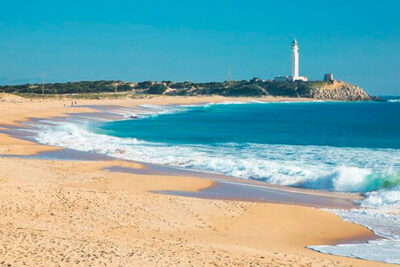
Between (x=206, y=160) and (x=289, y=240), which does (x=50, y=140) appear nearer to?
(x=206, y=160)

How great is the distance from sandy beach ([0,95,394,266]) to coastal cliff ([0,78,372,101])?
131m

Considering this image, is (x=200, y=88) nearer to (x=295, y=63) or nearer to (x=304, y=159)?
(x=295, y=63)

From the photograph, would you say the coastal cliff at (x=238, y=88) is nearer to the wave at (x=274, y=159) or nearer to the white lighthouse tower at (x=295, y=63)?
the white lighthouse tower at (x=295, y=63)

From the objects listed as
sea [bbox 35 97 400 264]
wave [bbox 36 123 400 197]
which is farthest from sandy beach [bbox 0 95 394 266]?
wave [bbox 36 123 400 197]

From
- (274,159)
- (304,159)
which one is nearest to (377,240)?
(274,159)

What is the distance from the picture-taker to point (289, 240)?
1156 cm

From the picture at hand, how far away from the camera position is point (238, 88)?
15700cm

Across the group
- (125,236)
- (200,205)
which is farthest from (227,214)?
(125,236)

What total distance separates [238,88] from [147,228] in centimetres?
14675

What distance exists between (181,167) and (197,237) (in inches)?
465

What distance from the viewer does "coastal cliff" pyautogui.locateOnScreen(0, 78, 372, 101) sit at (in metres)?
151

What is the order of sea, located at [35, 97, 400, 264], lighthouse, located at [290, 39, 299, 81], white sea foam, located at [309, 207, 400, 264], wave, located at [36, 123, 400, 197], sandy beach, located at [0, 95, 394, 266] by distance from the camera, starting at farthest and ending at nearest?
1. lighthouse, located at [290, 39, 299, 81]
2. wave, located at [36, 123, 400, 197]
3. sea, located at [35, 97, 400, 264]
4. white sea foam, located at [309, 207, 400, 264]
5. sandy beach, located at [0, 95, 394, 266]

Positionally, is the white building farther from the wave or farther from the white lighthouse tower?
the wave

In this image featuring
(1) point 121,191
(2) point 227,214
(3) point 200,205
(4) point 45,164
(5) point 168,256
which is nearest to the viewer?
(5) point 168,256
